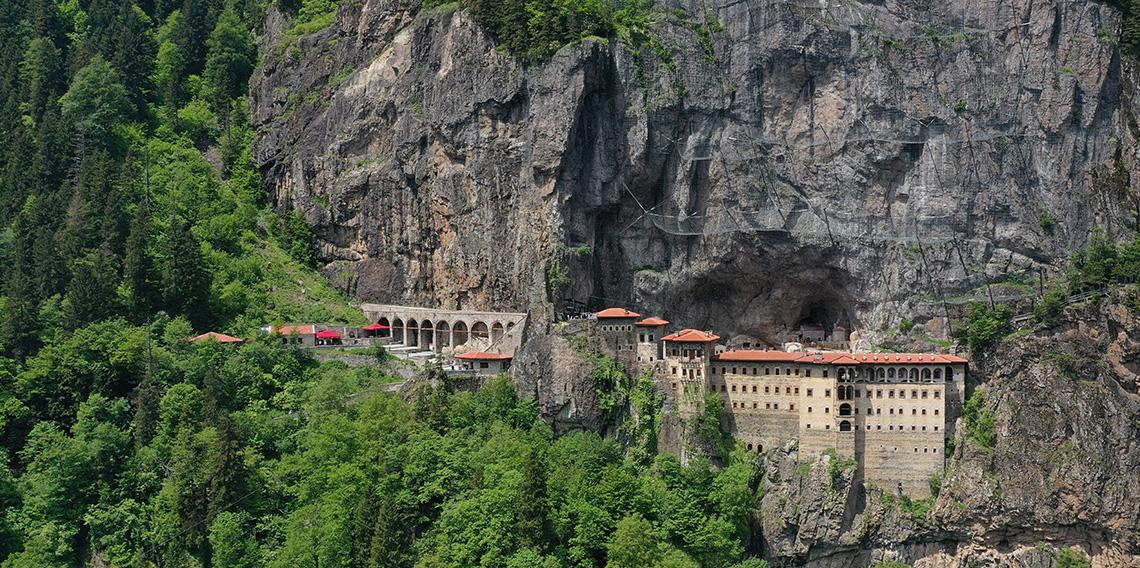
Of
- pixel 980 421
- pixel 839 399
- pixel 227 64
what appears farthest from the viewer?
pixel 227 64

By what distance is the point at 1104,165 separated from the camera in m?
78.1

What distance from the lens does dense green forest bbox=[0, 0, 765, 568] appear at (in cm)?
6669

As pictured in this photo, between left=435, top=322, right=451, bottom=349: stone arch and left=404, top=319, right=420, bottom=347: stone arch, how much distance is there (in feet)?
4.63

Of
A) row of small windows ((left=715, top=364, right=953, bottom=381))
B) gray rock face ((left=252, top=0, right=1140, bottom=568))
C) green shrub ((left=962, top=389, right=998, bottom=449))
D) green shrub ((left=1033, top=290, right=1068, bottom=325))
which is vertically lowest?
green shrub ((left=962, top=389, right=998, bottom=449))

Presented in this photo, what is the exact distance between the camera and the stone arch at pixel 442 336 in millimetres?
81938

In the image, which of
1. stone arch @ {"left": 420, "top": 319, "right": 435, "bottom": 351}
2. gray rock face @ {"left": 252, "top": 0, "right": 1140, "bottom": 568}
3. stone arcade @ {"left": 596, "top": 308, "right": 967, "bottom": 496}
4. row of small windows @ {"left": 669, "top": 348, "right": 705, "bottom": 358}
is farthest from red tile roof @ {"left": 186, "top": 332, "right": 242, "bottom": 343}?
row of small windows @ {"left": 669, "top": 348, "right": 705, "bottom": 358}

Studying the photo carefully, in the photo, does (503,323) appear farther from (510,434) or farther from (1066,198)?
(1066,198)

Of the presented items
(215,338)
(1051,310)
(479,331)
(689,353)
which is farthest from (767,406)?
(215,338)

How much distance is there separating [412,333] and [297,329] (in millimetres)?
7064

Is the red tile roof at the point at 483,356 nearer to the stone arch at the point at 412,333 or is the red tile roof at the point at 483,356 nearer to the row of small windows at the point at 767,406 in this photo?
the stone arch at the point at 412,333

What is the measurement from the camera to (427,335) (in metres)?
83.0

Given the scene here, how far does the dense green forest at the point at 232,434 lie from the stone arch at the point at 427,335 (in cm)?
552

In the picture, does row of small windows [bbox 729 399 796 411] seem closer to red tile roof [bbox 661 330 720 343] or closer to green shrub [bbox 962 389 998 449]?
red tile roof [bbox 661 330 720 343]

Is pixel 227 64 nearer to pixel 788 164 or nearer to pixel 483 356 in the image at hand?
pixel 483 356
